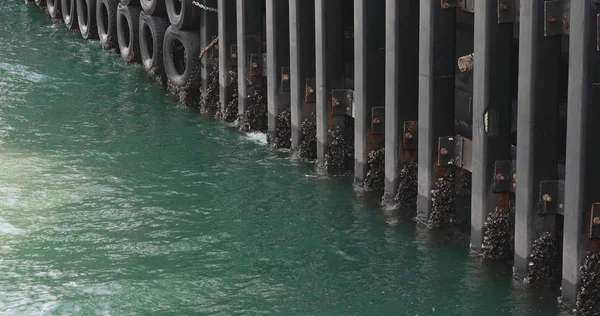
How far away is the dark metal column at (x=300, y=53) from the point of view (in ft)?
65.1

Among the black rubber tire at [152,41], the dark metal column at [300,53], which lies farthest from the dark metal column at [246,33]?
the black rubber tire at [152,41]

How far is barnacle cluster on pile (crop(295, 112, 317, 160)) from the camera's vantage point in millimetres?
20344

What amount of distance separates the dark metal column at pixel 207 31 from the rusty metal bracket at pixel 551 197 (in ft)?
35.8

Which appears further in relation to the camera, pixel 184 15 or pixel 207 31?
pixel 184 15

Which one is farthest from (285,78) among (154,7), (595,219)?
(595,219)

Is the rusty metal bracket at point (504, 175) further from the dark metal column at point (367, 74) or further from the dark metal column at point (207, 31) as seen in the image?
the dark metal column at point (207, 31)

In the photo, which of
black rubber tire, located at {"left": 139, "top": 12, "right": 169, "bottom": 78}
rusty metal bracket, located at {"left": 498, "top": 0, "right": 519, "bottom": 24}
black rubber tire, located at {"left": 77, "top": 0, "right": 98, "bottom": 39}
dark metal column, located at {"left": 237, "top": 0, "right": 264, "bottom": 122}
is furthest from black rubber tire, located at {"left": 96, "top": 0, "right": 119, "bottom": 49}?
rusty metal bracket, located at {"left": 498, "top": 0, "right": 519, "bottom": 24}

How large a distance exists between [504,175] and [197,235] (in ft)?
14.3

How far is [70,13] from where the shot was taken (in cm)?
3309

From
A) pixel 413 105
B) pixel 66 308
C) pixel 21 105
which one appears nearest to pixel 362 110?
pixel 413 105

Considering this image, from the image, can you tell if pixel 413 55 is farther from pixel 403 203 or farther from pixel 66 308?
pixel 66 308

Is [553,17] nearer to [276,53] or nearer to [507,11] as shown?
[507,11]

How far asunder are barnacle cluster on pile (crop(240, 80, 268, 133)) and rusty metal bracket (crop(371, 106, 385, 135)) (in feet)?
15.0

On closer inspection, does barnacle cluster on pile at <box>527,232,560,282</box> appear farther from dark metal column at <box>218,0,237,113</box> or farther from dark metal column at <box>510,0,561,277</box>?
dark metal column at <box>218,0,237,113</box>
